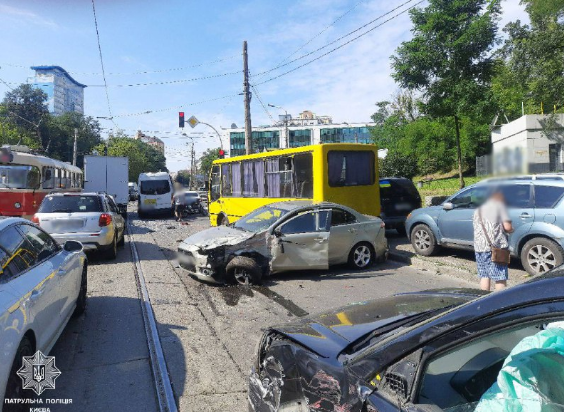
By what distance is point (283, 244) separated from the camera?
301 inches

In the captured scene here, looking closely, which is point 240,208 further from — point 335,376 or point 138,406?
point 335,376

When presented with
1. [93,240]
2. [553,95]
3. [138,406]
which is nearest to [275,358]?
[138,406]

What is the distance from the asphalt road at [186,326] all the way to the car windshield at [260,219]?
3.39 ft

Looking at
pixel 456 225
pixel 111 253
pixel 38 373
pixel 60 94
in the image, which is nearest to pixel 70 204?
pixel 111 253

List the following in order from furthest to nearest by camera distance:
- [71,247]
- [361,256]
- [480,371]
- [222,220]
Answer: [222,220]
[361,256]
[71,247]
[480,371]

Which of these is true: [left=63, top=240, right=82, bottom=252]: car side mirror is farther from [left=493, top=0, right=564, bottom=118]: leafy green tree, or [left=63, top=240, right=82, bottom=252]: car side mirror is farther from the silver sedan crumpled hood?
[left=493, top=0, right=564, bottom=118]: leafy green tree

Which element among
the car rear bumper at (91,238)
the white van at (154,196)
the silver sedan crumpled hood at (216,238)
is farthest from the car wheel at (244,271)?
A: the white van at (154,196)

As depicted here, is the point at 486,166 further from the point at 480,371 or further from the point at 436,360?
the point at 480,371

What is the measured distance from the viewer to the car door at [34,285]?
327cm

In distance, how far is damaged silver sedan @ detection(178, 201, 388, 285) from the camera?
285 inches

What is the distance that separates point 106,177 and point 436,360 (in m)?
26.1

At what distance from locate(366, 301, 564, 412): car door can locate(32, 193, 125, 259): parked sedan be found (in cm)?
862

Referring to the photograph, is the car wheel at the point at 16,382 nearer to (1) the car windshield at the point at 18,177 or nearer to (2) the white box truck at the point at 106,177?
(1) the car windshield at the point at 18,177

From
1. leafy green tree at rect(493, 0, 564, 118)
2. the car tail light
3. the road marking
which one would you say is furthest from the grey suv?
Answer: leafy green tree at rect(493, 0, 564, 118)
